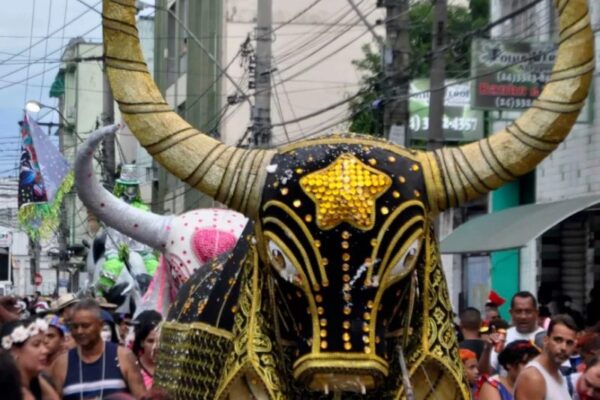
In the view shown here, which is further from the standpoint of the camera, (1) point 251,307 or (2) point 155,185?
(2) point 155,185

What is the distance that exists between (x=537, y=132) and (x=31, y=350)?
2.71 meters

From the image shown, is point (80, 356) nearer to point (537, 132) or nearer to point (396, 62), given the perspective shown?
point (537, 132)

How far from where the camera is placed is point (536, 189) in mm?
23453

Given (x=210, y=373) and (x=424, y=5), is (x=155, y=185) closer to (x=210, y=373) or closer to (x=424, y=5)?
(x=424, y=5)

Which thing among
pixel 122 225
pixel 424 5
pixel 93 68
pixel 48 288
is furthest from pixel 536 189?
pixel 48 288

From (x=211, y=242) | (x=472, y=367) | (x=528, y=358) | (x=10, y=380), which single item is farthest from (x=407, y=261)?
(x=528, y=358)

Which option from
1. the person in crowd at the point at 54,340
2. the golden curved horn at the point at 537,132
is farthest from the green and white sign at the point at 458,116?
the golden curved horn at the point at 537,132

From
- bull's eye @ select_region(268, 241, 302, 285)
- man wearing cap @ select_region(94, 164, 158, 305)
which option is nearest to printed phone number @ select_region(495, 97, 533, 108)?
man wearing cap @ select_region(94, 164, 158, 305)

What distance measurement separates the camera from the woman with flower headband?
8.09m

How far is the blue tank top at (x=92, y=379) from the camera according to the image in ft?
31.2

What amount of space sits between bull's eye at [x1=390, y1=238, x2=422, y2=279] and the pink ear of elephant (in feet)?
11.3

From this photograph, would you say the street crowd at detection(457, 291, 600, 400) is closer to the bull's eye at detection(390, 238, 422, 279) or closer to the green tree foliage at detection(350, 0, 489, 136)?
the bull's eye at detection(390, 238, 422, 279)

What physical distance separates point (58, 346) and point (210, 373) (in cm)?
287

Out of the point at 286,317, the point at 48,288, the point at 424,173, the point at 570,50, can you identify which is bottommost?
the point at 48,288
